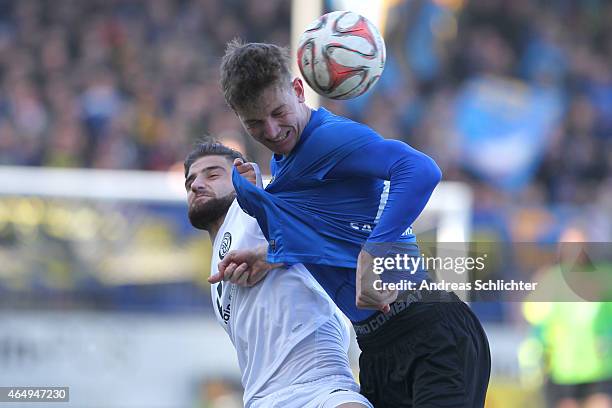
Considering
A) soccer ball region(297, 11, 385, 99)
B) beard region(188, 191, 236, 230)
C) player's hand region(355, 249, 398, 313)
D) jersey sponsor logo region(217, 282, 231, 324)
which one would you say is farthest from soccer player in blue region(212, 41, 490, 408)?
beard region(188, 191, 236, 230)

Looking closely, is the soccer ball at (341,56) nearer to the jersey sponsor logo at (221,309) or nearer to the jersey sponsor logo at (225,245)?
the jersey sponsor logo at (225,245)

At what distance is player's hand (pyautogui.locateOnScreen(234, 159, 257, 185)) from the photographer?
15.7 feet

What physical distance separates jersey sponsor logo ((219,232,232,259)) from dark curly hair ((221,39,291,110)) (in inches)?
34.1

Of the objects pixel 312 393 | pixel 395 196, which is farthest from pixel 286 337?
pixel 395 196

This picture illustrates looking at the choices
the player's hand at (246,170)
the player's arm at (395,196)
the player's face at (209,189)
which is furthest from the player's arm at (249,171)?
the player's arm at (395,196)

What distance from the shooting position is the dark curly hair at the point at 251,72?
4234 millimetres

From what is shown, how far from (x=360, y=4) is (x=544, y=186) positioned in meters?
5.33

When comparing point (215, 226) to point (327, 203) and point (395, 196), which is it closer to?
point (327, 203)

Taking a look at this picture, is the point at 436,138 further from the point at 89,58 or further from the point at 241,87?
the point at 241,87

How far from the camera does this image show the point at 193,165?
16.8 feet

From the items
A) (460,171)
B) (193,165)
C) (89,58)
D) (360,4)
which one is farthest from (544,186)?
(193,165)

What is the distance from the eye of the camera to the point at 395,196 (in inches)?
161

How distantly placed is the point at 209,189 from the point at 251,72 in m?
0.96

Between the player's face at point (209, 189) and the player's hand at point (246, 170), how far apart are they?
253mm
